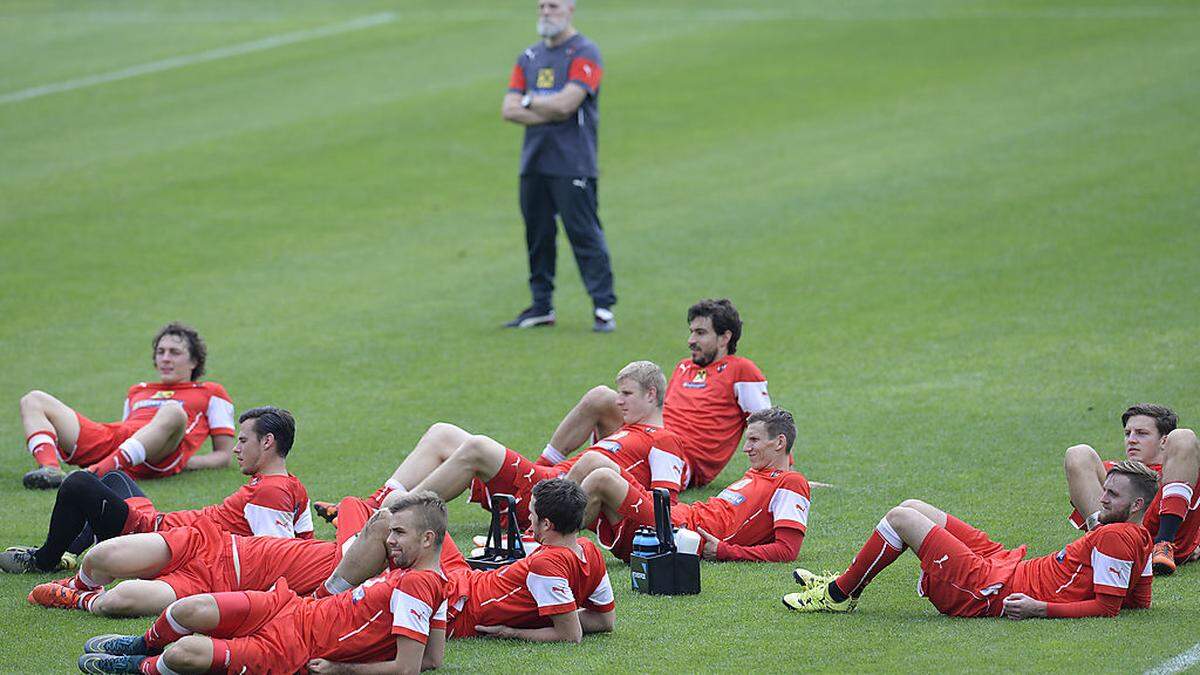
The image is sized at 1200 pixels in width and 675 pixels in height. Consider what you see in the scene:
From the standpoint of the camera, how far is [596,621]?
26.2 ft

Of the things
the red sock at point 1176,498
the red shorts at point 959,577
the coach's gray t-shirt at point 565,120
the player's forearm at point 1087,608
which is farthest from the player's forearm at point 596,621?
the coach's gray t-shirt at point 565,120

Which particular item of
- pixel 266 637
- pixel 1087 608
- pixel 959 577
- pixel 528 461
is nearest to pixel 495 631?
pixel 266 637

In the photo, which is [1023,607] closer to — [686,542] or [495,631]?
[686,542]

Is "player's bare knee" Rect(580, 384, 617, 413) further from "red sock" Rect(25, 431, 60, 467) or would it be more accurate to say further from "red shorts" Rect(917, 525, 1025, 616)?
"red sock" Rect(25, 431, 60, 467)

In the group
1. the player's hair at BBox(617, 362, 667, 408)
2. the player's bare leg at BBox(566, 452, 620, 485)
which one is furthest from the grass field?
the player's hair at BBox(617, 362, 667, 408)

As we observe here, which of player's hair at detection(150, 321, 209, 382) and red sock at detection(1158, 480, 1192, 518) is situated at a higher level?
player's hair at detection(150, 321, 209, 382)

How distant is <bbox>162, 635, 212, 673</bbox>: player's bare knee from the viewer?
6957 mm

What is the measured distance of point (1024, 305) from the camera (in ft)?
55.3

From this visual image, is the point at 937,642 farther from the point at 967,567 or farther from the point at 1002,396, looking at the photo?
the point at 1002,396

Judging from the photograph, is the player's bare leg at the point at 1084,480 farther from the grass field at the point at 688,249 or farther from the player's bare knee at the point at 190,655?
the player's bare knee at the point at 190,655

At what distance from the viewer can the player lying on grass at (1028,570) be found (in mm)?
7988

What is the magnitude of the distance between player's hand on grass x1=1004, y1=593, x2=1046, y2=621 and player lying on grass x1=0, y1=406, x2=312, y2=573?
4.05m

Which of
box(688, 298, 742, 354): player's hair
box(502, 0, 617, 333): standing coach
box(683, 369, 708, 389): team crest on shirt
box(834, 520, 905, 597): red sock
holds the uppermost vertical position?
box(502, 0, 617, 333): standing coach

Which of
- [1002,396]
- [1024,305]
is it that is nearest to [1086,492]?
[1002,396]
